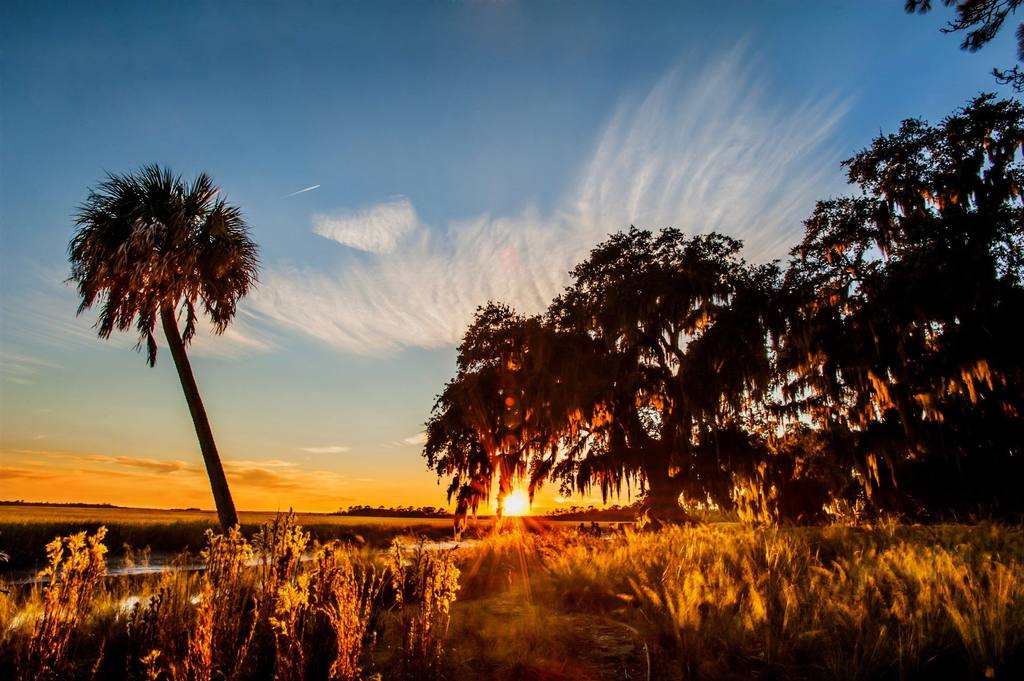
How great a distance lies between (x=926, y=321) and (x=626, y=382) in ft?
27.7

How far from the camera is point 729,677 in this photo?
4.00 m

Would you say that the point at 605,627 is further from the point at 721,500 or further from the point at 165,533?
the point at 165,533

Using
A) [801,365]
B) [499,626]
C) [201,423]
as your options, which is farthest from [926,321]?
[201,423]

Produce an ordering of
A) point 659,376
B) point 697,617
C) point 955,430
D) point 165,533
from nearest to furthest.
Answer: point 697,617
point 955,430
point 165,533
point 659,376

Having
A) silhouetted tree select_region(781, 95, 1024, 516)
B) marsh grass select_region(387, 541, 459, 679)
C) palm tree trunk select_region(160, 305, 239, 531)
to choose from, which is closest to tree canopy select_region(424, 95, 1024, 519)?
silhouetted tree select_region(781, 95, 1024, 516)

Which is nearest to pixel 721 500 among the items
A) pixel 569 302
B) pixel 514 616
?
pixel 569 302

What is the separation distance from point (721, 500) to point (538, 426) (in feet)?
22.0

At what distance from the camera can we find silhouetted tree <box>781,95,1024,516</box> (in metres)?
13.2

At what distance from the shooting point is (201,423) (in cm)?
1641

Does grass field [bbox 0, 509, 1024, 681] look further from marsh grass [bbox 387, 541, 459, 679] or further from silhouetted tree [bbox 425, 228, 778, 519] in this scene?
silhouetted tree [bbox 425, 228, 778, 519]

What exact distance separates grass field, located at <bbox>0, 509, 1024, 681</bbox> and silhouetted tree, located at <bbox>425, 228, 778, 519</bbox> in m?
10.8

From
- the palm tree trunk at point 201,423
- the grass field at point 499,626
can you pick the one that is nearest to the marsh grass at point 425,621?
the grass field at point 499,626

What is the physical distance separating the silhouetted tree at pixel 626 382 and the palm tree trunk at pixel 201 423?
804cm

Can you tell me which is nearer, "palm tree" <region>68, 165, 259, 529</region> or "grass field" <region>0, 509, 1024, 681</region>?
"grass field" <region>0, 509, 1024, 681</region>
